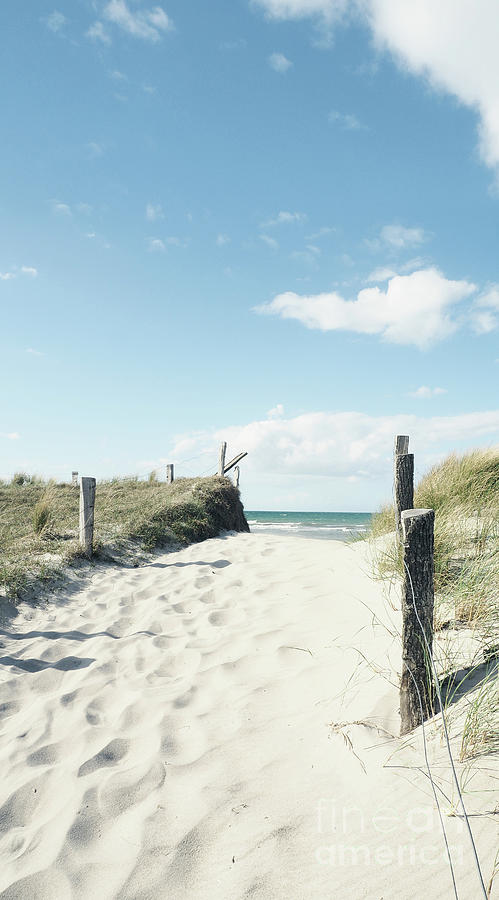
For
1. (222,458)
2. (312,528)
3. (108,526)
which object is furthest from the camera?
(312,528)

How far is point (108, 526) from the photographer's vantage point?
9195 mm

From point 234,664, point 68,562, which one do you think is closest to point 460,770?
point 234,664

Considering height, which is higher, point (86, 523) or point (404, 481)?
point (404, 481)

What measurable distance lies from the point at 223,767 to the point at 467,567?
2762 millimetres

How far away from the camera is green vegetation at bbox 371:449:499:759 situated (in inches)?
94.4

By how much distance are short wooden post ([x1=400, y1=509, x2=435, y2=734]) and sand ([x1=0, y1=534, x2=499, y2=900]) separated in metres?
0.15

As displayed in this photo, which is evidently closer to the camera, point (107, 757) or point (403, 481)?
point (107, 757)

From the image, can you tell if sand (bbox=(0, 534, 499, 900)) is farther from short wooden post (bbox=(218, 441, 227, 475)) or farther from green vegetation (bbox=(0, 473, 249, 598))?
short wooden post (bbox=(218, 441, 227, 475))

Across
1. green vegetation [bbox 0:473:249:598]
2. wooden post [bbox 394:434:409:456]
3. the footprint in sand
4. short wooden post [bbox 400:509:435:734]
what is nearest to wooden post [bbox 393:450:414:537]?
wooden post [bbox 394:434:409:456]

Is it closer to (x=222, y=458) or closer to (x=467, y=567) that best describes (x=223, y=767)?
(x=467, y=567)

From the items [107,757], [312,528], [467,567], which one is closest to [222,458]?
[467,567]

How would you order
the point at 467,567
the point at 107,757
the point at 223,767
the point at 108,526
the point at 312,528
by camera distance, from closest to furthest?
the point at 223,767
the point at 107,757
the point at 467,567
the point at 108,526
the point at 312,528

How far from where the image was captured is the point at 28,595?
5801 millimetres

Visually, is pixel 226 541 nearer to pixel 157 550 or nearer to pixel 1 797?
pixel 157 550
